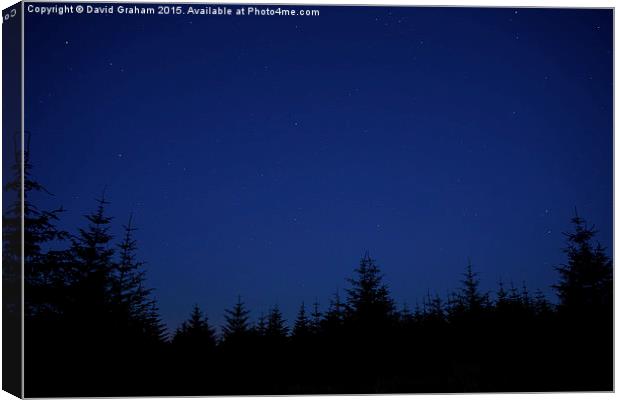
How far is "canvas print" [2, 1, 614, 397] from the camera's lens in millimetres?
10133

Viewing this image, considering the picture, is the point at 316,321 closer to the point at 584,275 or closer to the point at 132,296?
the point at 132,296

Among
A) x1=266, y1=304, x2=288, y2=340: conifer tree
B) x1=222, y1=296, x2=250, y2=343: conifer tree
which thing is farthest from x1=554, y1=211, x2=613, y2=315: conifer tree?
x1=222, y1=296, x2=250, y2=343: conifer tree

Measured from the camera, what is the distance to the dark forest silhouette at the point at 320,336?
9.96 metres

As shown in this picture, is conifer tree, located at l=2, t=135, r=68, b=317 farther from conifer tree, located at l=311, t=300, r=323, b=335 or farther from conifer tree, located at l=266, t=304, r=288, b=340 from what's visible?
conifer tree, located at l=311, t=300, r=323, b=335

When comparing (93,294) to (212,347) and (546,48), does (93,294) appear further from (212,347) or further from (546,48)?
(546,48)

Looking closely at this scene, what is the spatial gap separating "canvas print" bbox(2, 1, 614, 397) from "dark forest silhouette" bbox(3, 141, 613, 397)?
0.07 ft

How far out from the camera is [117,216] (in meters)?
10.0

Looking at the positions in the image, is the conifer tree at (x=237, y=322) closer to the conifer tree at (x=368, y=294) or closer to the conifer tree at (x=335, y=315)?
the conifer tree at (x=335, y=315)

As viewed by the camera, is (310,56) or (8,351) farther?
(310,56)

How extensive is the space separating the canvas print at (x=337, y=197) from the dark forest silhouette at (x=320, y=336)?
0.02 meters

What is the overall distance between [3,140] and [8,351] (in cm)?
196

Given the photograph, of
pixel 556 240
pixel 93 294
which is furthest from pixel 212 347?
pixel 556 240

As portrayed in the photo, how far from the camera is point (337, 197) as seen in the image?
10523mm

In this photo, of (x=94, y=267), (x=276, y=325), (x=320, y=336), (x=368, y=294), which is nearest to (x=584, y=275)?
(x=368, y=294)
